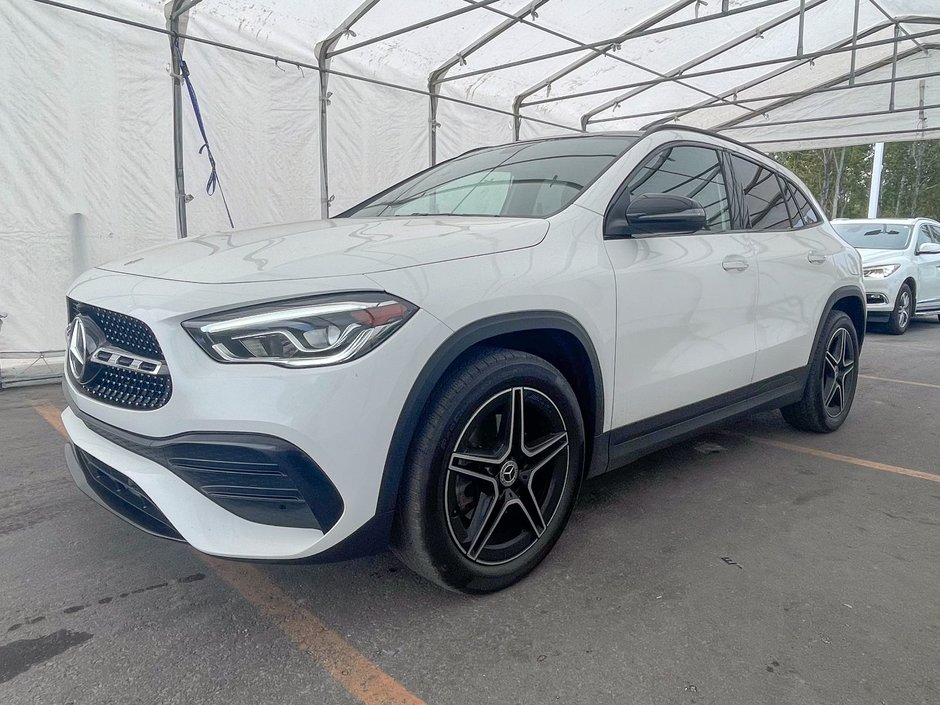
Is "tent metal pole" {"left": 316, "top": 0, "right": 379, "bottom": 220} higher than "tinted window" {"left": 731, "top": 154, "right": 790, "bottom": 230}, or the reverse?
"tent metal pole" {"left": 316, "top": 0, "right": 379, "bottom": 220}

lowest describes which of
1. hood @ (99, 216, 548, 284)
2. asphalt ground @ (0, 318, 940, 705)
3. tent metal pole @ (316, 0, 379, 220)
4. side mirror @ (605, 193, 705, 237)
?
asphalt ground @ (0, 318, 940, 705)

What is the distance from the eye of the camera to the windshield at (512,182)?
2.67 metres

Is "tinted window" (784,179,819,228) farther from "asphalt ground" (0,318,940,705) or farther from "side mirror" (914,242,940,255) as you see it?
"side mirror" (914,242,940,255)

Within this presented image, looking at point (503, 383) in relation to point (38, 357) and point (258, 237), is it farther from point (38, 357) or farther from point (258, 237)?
point (38, 357)

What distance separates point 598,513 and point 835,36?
10.3 metres

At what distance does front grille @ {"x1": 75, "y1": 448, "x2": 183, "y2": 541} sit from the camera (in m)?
1.86


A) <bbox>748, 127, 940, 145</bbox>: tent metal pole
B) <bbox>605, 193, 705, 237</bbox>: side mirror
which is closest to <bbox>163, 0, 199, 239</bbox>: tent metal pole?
<bbox>605, 193, 705, 237</bbox>: side mirror

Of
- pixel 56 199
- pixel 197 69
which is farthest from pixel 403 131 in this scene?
pixel 56 199

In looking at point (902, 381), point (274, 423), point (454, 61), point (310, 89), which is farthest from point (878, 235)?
point (274, 423)

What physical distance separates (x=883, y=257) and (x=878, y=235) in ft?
2.25

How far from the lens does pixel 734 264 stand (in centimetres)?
307

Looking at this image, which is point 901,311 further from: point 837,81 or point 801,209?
point 801,209

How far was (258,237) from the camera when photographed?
233 cm

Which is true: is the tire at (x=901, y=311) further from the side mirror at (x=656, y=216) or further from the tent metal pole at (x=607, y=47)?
the side mirror at (x=656, y=216)
